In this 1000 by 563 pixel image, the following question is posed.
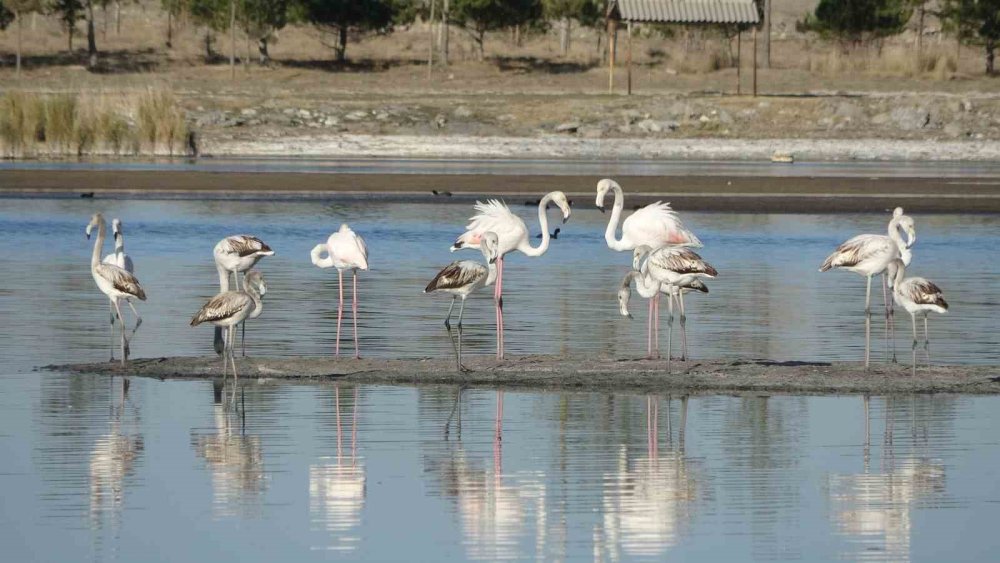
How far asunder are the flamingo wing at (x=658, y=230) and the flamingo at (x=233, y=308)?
3774mm

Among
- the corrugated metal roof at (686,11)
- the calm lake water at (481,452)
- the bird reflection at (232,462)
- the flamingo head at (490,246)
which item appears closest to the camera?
the calm lake water at (481,452)

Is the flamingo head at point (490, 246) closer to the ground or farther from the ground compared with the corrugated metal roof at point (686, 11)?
closer to the ground

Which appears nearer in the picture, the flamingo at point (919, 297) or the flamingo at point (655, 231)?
the flamingo at point (919, 297)

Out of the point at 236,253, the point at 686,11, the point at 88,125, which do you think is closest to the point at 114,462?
the point at 236,253

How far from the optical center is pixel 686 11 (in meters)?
58.2

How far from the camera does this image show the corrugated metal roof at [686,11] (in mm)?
57031

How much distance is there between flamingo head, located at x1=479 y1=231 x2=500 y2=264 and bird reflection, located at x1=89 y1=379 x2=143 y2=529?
10.7 feet

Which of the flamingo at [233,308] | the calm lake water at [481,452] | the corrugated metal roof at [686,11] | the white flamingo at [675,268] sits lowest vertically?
the calm lake water at [481,452]

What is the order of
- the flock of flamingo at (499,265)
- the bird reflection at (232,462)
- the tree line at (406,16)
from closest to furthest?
the bird reflection at (232,462) < the flock of flamingo at (499,265) < the tree line at (406,16)

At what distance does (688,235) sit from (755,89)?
3957 cm

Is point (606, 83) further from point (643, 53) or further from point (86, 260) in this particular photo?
point (86, 260)

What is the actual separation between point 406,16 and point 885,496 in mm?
73469

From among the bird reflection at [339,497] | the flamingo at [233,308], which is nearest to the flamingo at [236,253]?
the flamingo at [233,308]

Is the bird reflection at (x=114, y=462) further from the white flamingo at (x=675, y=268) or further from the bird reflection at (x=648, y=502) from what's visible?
the white flamingo at (x=675, y=268)
